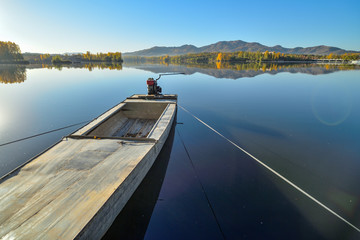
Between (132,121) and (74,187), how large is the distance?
8.40 m

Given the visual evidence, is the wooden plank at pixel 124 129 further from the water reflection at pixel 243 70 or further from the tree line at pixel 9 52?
the tree line at pixel 9 52

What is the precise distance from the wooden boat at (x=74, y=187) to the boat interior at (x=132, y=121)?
2.42 m

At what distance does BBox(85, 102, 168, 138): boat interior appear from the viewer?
1050 cm

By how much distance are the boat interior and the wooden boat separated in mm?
2419

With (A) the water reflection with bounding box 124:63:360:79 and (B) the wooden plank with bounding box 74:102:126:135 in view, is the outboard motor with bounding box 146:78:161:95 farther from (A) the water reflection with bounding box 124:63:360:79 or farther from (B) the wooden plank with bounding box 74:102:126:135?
(A) the water reflection with bounding box 124:63:360:79

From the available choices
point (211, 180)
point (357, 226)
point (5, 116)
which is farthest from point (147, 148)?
point (5, 116)

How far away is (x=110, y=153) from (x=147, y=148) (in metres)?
1.43

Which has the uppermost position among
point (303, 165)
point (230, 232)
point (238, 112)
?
point (238, 112)

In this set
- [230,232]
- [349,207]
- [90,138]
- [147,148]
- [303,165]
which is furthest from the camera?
[303,165]

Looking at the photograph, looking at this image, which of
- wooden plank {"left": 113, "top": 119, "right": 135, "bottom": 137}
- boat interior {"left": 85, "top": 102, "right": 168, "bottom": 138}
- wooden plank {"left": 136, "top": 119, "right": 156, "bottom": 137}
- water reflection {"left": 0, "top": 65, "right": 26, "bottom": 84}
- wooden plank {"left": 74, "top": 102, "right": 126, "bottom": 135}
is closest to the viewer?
wooden plank {"left": 74, "top": 102, "right": 126, "bottom": 135}

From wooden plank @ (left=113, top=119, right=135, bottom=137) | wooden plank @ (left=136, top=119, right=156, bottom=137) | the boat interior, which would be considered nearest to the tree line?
the boat interior

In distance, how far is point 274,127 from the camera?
539 inches

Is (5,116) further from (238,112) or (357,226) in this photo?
(357,226)

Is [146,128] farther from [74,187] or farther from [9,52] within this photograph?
[9,52]
